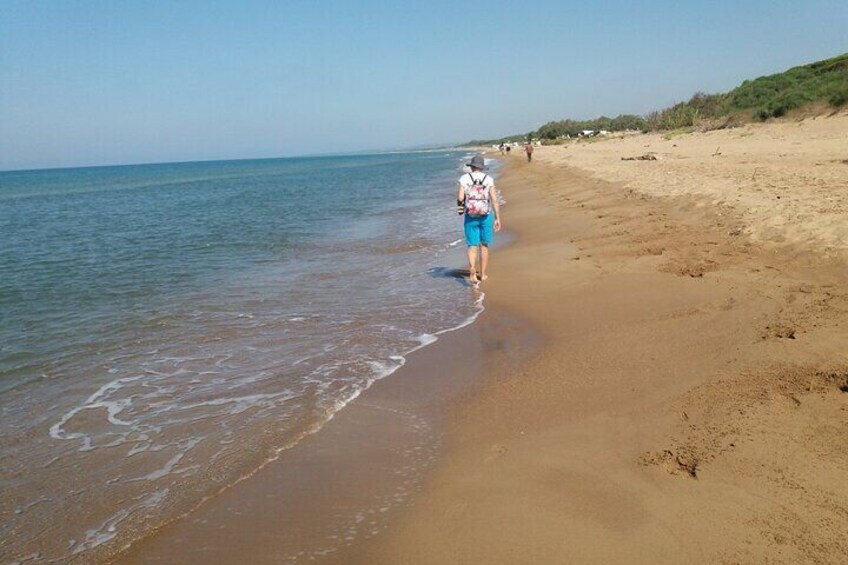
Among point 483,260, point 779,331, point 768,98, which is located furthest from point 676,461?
point 768,98

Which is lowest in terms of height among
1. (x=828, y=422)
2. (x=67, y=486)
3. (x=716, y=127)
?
(x=67, y=486)

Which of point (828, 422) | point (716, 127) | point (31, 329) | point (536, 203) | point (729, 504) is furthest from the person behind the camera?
point (716, 127)

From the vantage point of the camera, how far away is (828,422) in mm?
3301

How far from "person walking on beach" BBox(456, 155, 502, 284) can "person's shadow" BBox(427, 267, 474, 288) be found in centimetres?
22

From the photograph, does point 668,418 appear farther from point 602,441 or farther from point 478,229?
point 478,229

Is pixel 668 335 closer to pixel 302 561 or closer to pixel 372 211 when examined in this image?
pixel 302 561

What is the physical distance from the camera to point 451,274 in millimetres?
9711

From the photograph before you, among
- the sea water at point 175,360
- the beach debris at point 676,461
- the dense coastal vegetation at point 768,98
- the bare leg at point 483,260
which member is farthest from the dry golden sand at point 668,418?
the dense coastal vegetation at point 768,98

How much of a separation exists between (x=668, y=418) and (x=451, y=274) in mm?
6142

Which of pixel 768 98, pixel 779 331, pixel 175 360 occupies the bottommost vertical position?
pixel 175 360

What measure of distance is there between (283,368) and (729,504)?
4.14 metres

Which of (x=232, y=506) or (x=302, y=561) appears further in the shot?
(x=232, y=506)

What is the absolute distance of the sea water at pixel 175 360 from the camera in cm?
361

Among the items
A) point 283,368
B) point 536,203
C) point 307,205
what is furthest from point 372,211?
point 283,368
